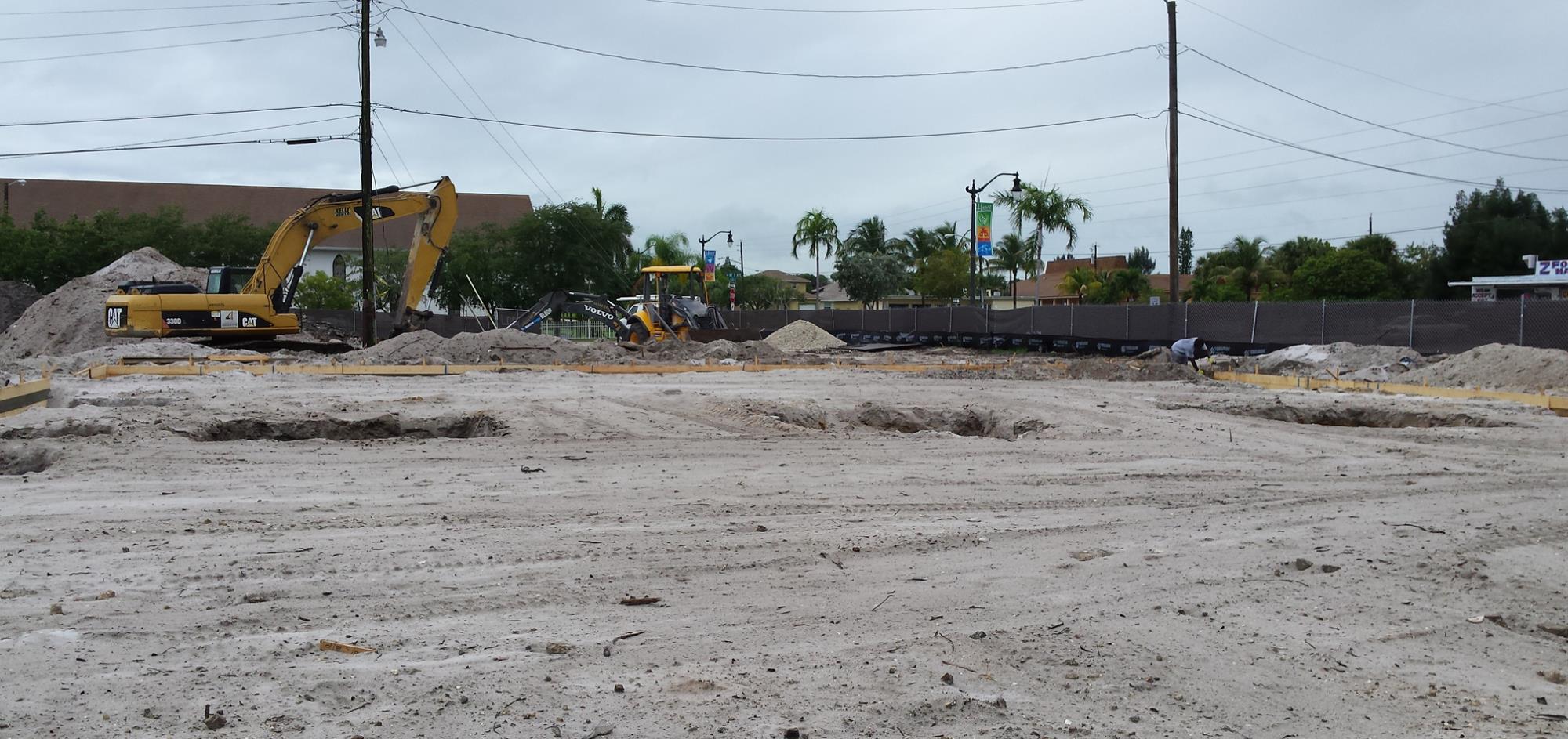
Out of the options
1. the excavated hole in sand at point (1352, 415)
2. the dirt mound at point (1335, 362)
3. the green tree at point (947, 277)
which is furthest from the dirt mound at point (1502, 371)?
the green tree at point (947, 277)

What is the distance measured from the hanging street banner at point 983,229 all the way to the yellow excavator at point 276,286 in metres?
16.6

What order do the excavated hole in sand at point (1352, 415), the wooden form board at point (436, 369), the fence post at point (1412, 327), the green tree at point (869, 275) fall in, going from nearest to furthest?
the excavated hole in sand at point (1352, 415), the wooden form board at point (436, 369), the fence post at point (1412, 327), the green tree at point (869, 275)

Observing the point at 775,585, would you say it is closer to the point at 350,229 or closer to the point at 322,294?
the point at 350,229

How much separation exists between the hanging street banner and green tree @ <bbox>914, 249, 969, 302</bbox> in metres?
38.5

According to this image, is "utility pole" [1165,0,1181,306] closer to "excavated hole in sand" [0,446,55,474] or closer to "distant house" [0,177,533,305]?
"excavated hole in sand" [0,446,55,474]

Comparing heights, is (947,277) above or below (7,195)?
below

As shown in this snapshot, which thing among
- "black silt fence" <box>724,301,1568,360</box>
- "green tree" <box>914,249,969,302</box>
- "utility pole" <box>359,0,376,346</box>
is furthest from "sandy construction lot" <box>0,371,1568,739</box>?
"green tree" <box>914,249,969,302</box>

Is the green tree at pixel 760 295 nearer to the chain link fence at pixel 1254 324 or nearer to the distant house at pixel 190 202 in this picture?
the distant house at pixel 190 202

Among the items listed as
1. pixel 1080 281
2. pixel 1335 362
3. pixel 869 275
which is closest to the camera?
pixel 1335 362

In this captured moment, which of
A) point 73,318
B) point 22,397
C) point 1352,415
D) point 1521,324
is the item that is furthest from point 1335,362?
point 73,318

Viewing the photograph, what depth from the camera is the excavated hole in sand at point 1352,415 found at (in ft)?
51.8

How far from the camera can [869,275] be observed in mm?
81500

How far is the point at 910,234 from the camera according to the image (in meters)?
89.1

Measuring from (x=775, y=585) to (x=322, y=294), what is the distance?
176 feet
